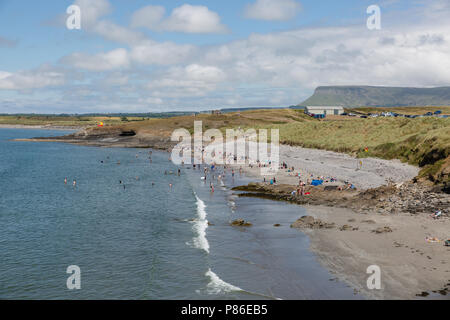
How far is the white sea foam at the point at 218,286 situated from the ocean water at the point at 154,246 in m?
0.07

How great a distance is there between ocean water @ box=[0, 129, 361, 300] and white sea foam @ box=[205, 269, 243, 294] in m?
0.07

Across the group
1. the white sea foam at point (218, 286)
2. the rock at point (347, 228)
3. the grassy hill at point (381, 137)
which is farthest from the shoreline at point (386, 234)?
the white sea foam at point (218, 286)

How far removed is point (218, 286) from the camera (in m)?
25.8

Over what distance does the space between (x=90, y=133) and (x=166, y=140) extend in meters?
48.4

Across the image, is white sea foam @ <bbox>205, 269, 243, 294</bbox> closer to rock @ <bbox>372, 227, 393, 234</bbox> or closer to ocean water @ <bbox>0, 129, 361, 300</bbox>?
ocean water @ <bbox>0, 129, 361, 300</bbox>

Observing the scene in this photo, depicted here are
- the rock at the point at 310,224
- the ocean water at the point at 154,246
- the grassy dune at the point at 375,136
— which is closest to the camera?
the ocean water at the point at 154,246

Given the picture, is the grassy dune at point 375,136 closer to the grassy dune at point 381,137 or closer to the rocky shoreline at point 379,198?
the grassy dune at point 381,137

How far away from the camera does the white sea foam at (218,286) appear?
25.1 m

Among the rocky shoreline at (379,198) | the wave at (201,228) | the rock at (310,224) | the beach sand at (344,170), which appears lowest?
the wave at (201,228)

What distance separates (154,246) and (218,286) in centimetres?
1056

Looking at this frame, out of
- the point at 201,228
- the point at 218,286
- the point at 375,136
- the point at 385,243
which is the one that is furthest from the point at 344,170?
the point at 218,286

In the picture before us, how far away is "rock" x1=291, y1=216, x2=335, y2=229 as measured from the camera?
121 ft

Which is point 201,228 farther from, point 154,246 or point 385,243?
point 385,243
